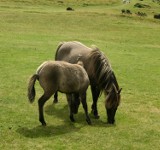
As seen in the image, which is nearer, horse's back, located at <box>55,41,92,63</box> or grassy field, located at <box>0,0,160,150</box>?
grassy field, located at <box>0,0,160,150</box>

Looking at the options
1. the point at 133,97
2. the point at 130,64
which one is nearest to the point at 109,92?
the point at 133,97

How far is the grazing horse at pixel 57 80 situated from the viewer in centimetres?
988

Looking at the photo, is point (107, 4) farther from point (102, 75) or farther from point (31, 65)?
point (102, 75)

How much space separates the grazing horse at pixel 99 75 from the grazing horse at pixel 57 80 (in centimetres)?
67

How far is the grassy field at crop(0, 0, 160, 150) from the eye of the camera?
9406 mm

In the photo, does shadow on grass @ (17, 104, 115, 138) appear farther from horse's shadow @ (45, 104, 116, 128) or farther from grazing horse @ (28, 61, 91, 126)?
grazing horse @ (28, 61, 91, 126)

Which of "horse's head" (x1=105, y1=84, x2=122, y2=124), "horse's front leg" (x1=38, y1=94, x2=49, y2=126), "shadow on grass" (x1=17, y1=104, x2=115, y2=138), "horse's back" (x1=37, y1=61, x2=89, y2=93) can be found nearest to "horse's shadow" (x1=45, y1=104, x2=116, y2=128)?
"shadow on grass" (x1=17, y1=104, x2=115, y2=138)

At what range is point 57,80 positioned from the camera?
10.0m

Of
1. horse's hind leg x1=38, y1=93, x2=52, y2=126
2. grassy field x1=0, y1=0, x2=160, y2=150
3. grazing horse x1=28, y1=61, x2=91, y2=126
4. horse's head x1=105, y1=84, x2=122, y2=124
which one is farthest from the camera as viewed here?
horse's head x1=105, y1=84, x2=122, y2=124

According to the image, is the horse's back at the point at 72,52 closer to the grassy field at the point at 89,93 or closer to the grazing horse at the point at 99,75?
the grazing horse at the point at 99,75

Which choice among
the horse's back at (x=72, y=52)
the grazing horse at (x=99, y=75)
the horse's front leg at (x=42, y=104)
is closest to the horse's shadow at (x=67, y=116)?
the grazing horse at (x=99, y=75)

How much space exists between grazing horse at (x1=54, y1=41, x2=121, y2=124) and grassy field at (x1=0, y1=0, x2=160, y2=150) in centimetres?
58

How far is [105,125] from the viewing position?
10.8 m

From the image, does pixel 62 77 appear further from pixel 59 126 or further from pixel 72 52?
pixel 72 52
